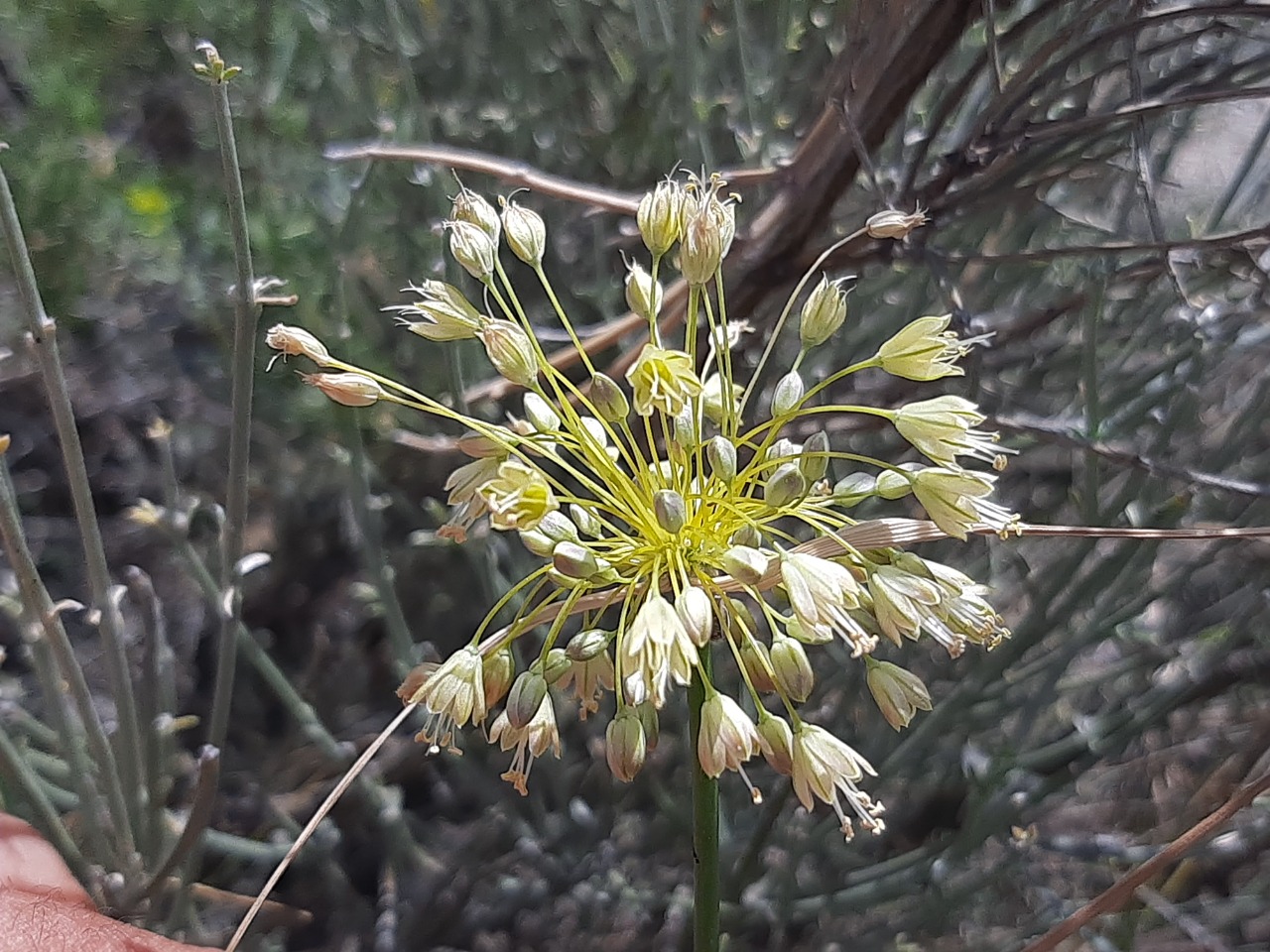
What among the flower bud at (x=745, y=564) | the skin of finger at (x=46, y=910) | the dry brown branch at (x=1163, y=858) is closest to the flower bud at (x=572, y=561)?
the flower bud at (x=745, y=564)

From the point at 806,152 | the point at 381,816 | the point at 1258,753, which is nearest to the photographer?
the point at 806,152

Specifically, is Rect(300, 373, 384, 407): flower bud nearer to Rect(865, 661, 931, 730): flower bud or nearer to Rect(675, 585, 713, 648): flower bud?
Rect(675, 585, 713, 648): flower bud

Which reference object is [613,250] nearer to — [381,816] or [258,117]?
[258,117]

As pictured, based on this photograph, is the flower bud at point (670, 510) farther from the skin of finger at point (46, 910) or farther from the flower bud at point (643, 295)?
the skin of finger at point (46, 910)

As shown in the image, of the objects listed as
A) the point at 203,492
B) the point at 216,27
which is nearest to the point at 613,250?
the point at 216,27

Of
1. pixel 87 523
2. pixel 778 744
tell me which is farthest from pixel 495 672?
pixel 87 523

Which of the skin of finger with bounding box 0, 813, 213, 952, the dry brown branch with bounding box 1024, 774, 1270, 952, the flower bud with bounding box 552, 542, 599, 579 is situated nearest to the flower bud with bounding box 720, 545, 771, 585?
the flower bud with bounding box 552, 542, 599, 579
